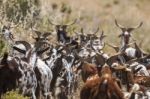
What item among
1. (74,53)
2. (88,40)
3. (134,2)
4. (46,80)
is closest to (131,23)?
(134,2)

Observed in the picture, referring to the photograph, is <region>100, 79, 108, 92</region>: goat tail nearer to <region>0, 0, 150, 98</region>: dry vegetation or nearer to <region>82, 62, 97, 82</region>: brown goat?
<region>82, 62, 97, 82</region>: brown goat

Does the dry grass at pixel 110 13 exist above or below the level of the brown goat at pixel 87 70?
below

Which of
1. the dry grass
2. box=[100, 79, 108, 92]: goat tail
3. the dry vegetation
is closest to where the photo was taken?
box=[100, 79, 108, 92]: goat tail

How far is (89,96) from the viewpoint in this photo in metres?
20.2

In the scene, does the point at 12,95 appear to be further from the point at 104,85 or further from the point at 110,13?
the point at 110,13

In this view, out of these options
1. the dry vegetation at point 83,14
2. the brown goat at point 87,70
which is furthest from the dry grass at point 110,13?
the brown goat at point 87,70

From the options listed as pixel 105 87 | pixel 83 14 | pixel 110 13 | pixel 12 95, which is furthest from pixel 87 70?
pixel 110 13

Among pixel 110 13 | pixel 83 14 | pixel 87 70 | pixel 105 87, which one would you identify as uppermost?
pixel 105 87

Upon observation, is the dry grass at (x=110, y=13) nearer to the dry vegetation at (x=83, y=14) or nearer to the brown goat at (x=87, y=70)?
the dry vegetation at (x=83, y=14)

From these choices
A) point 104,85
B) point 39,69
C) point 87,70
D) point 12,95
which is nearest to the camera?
point 104,85

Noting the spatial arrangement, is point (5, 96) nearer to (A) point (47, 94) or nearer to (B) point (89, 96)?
(B) point (89, 96)

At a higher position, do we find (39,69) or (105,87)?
(105,87)

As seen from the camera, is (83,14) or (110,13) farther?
(110,13)

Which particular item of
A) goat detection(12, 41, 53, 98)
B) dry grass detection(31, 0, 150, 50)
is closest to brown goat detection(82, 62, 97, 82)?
goat detection(12, 41, 53, 98)
